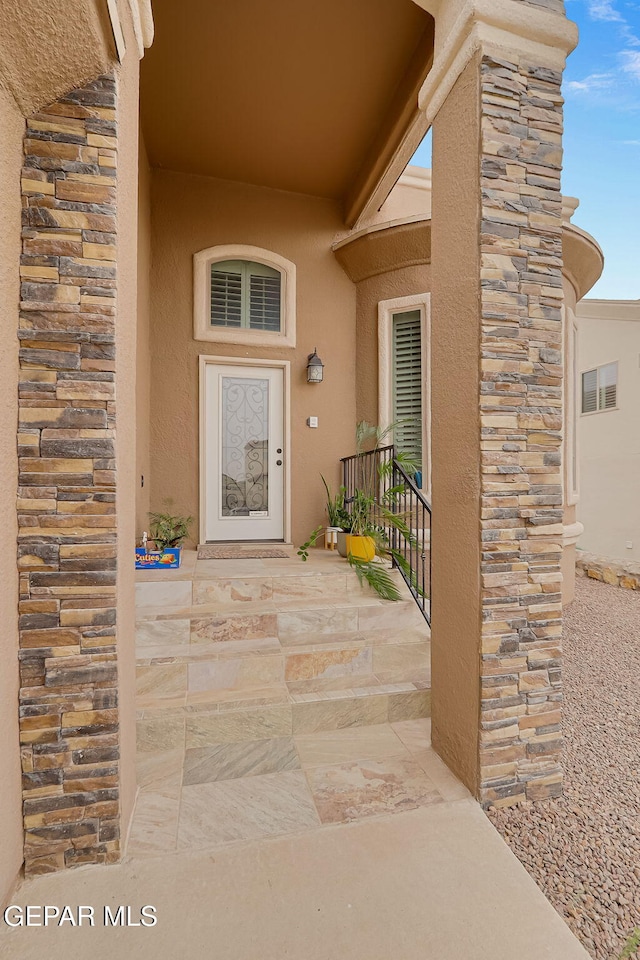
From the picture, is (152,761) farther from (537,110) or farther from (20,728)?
(537,110)

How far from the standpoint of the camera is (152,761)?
2.10 meters

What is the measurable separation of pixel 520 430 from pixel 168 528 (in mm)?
3098

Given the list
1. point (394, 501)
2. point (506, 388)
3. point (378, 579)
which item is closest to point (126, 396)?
point (506, 388)

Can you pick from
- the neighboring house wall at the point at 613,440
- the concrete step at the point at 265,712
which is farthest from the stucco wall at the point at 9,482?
the neighboring house wall at the point at 613,440

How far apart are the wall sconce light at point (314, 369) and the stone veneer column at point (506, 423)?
2572mm

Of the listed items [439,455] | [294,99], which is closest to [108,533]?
[439,455]

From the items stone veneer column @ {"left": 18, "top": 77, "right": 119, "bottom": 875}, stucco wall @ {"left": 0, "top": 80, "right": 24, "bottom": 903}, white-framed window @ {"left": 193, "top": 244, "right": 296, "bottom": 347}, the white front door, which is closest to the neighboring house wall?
white-framed window @ {"left": 193, "top": 244, "right": 296, "bottom": 347}

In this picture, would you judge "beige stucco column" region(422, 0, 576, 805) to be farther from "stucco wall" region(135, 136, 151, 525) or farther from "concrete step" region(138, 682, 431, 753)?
"stucco wall" region(135, 136, 151, 525)

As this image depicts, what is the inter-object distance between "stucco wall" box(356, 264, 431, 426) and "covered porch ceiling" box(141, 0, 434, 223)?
74cm

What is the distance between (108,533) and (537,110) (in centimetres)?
247

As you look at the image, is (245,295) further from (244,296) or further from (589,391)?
(589,391)

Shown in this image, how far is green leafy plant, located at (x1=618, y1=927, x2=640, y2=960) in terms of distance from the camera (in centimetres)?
132

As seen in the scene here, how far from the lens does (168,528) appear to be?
13.2ft

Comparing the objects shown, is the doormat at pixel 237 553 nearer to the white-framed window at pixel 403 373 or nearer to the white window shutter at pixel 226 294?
the white-framed window at pixel 403 373
